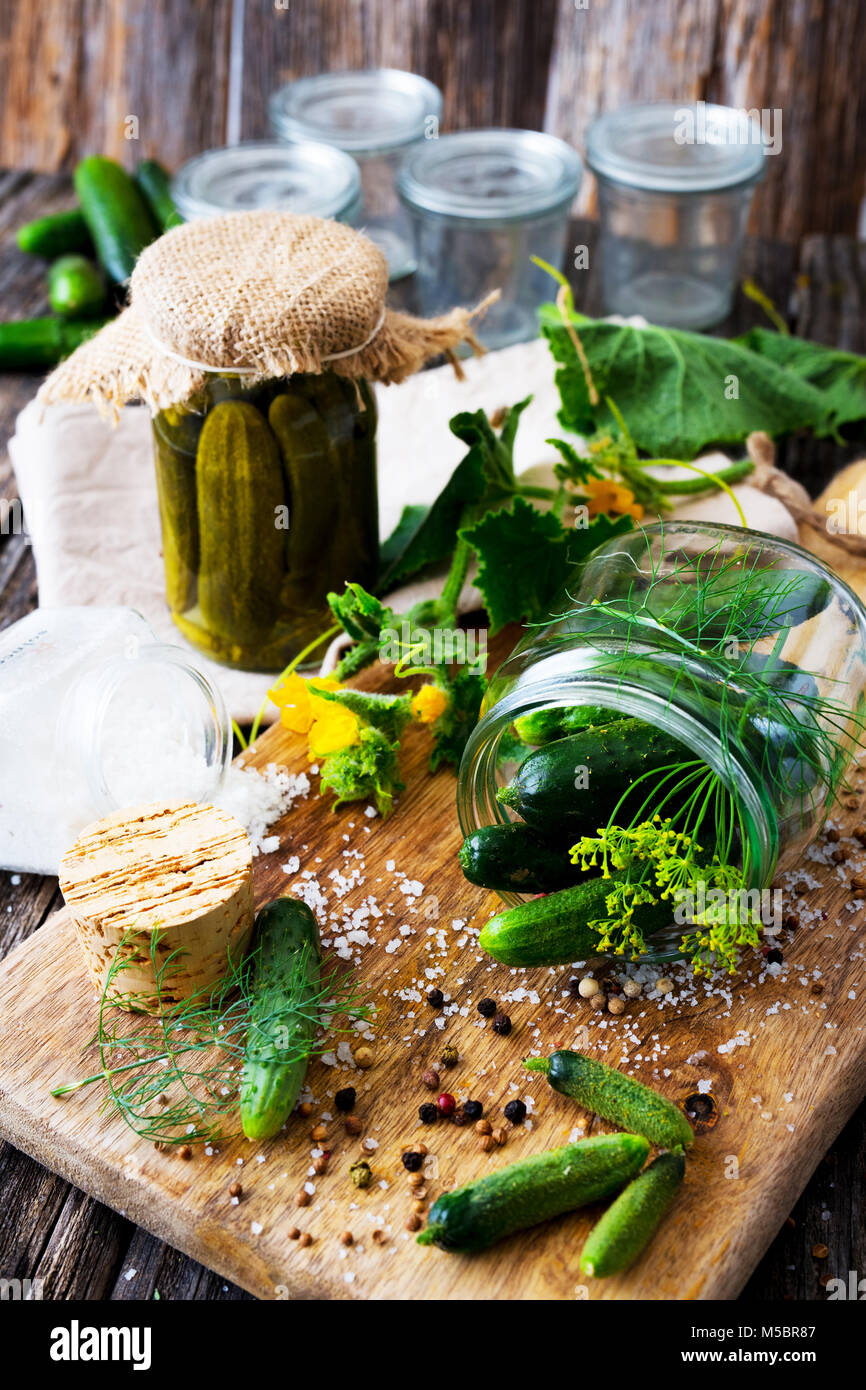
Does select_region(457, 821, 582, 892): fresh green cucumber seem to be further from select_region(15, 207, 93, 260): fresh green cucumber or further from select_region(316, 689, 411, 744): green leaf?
select_region(15, 207, 93, 260): fresh green cucumber

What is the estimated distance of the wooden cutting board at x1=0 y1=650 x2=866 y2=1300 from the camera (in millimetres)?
1150

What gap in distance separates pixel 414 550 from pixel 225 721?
42cm

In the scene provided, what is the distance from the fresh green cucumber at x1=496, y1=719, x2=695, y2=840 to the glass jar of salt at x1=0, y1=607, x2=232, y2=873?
417mm

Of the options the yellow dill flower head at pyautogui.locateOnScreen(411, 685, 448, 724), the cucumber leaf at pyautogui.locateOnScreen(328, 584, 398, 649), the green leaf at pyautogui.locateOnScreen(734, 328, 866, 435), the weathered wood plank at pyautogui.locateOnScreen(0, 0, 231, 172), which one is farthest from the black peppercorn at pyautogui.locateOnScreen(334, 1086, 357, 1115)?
the weathered wood plank at pyautogui.locateOnScreen(0, 0, 231, 172)

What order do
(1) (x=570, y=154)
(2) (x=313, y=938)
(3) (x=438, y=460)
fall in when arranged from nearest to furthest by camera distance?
(2) (x=313, y=938) < (3) (x=438, y=460) < (1) (x=570, y=154)

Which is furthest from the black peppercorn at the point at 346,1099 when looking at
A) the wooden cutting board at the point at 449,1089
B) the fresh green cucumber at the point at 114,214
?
the fresh green cucumber at the point at 114,214

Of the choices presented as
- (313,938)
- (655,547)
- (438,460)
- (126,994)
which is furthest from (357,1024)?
(438,460)

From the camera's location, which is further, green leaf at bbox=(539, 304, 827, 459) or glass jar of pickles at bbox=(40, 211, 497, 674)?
green leaf at bbox=(539, 304, 827, 459)

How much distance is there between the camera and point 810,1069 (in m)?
1.31

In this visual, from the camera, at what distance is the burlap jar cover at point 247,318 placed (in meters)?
1.49

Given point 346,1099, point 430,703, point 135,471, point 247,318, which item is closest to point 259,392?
point 247,318

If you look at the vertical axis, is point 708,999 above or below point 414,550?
below
